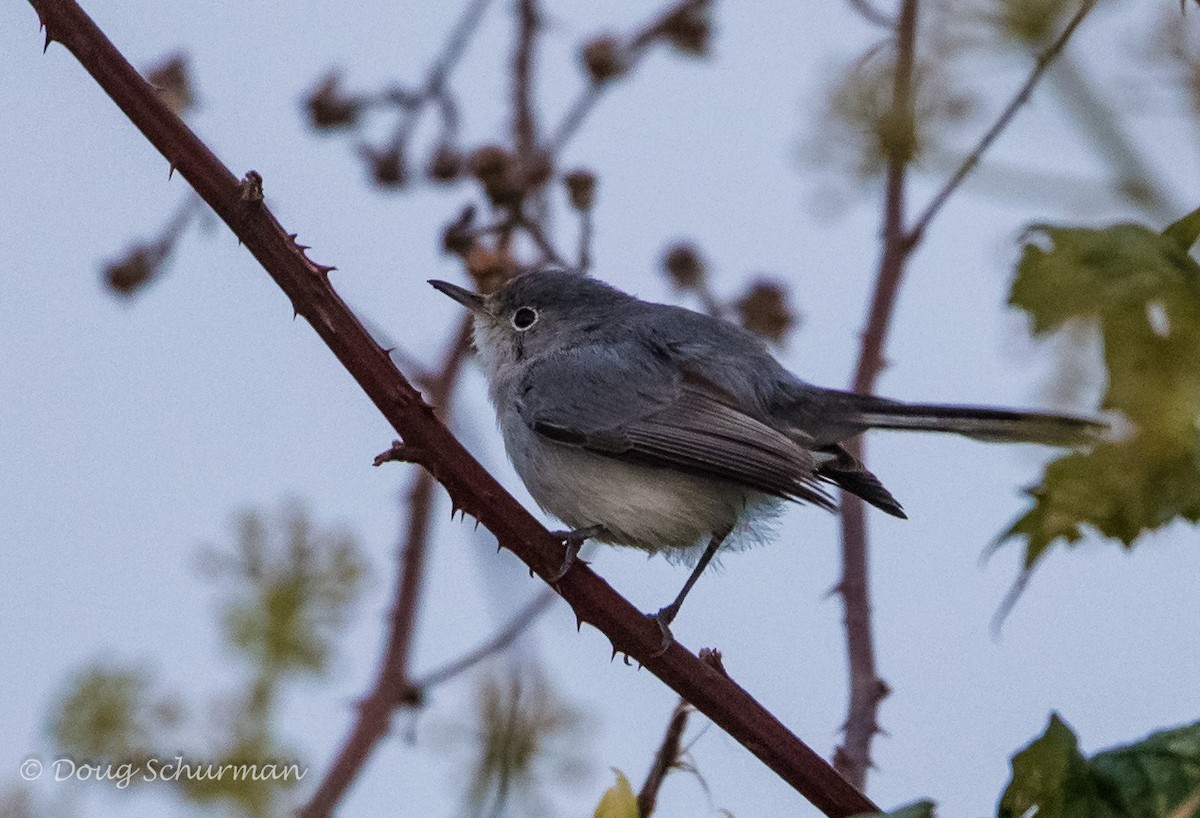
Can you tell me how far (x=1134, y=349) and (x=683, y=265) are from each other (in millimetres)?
2514

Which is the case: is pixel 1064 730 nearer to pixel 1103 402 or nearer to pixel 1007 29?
pixel 1103 402

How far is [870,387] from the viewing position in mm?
3459

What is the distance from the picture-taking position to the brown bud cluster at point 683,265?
4.08m

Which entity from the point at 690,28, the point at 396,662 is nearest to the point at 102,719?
the point at 396,662

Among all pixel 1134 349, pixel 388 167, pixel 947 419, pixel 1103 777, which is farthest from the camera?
pixel 388 167

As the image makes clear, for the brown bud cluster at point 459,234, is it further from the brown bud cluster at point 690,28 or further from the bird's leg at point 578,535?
the brown bud cluster at point 690,28

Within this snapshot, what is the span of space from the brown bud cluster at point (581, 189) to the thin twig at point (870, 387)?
33.2 inches

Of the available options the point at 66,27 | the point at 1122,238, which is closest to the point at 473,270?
the point at 66,27

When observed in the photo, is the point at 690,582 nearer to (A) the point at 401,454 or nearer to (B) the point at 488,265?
(B) the point at 488,265

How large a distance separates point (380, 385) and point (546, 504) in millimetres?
1867

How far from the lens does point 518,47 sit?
418 cm

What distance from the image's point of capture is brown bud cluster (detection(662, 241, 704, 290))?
4082 mm

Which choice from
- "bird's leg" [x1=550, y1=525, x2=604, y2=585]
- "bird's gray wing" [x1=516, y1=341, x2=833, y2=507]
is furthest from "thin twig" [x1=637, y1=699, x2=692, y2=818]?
"bird's gray wing" [x1=516, y1=341, x2=833, y2=507]

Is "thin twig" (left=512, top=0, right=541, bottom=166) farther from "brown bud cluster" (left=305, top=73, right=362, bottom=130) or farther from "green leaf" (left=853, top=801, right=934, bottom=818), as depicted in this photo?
"green leaf" (left=853, top=801, right=934, bottom=818)
